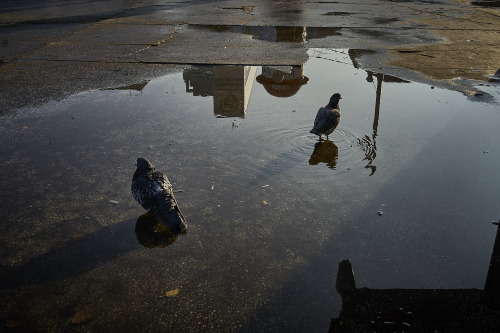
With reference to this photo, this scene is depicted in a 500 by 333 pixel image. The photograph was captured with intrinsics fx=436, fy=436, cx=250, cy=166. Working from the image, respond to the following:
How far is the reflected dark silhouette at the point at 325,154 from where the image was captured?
204 inches

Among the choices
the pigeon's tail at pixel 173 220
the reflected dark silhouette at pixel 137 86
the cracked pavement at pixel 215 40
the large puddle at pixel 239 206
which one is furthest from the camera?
the cracked pavement at pixel 215 40

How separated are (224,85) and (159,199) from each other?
4066 millimetres

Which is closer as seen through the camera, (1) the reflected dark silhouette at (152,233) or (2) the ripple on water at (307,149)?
(1) the reflected dark silhouette at (152,233)

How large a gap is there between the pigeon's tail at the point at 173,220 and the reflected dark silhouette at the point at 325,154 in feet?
Result: 6.41

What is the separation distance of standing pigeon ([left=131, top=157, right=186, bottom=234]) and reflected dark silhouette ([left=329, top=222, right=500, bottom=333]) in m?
1.45

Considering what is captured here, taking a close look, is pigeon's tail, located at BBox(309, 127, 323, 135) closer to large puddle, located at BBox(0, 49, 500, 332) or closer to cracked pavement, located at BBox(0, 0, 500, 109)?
large puddle, located at BBox(0, 49, 500, 332)

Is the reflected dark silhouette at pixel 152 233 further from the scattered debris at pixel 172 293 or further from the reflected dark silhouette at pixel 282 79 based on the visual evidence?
the reflected dark silhouette at pixel 282 79

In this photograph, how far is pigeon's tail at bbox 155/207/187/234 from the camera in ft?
12.3

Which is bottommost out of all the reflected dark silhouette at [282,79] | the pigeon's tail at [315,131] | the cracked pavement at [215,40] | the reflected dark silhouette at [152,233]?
the reflected dark silhouette at [152,233]

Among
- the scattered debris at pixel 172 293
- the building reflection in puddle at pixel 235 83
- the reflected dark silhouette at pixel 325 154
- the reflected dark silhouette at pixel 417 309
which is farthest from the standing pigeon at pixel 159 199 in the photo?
the building reflection in puddle at pixel 235 83

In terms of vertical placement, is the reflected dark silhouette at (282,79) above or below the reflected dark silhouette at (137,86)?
above

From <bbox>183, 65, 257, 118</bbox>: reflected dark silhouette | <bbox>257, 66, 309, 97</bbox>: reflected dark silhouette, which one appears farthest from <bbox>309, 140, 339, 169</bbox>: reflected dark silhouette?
<bbox>257, 66, 309, 97</bbox>: reflected dark silhouette

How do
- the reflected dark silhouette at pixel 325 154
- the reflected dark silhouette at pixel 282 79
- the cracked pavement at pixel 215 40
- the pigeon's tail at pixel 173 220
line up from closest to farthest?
the pigeon's tail at pixel 173 220
the reflected dark silhouette at pixel 325 154
the reflected dark silhouette at pixel 282 79
the cracked pavement at pixel 215 40

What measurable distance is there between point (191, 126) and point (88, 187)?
6.22 ft
